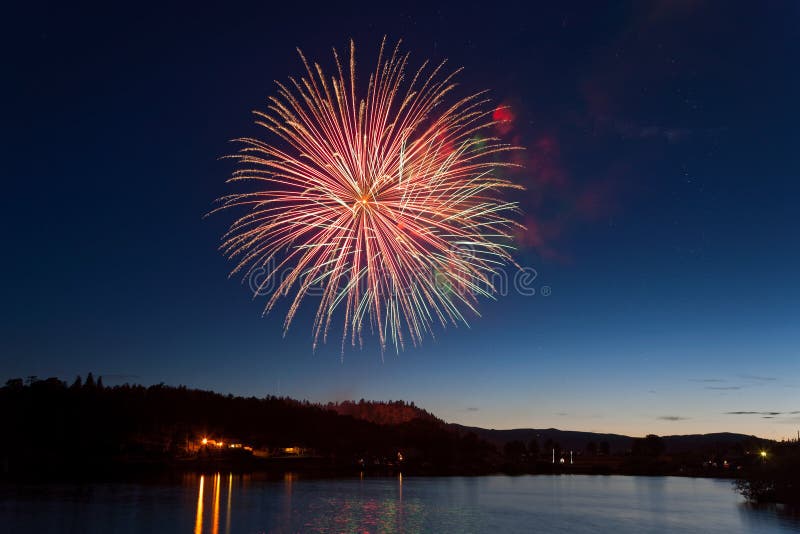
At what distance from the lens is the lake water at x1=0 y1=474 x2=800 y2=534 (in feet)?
130

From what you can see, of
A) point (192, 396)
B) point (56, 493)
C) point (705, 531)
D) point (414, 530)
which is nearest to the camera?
point (414, 530)

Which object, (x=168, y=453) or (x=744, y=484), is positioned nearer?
(x=744, y=484)

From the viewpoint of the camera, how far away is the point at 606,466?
191 meters

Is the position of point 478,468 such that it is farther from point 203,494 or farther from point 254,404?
point 203,494

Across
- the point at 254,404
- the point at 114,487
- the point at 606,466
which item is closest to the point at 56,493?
the point at 114,487

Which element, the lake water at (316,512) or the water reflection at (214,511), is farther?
the lake water at (316,512)

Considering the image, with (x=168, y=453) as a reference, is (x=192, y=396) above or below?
above

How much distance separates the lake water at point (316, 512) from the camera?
3972 cm

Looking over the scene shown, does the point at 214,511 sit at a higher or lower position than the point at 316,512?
higher

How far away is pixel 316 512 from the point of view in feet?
162

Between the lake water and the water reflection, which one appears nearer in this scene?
the water reflection

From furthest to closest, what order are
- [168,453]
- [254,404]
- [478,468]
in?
[478,468] < [254,404] < [168,453]

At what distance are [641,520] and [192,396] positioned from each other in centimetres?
9807

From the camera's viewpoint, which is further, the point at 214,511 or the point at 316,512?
the point at 316,512
